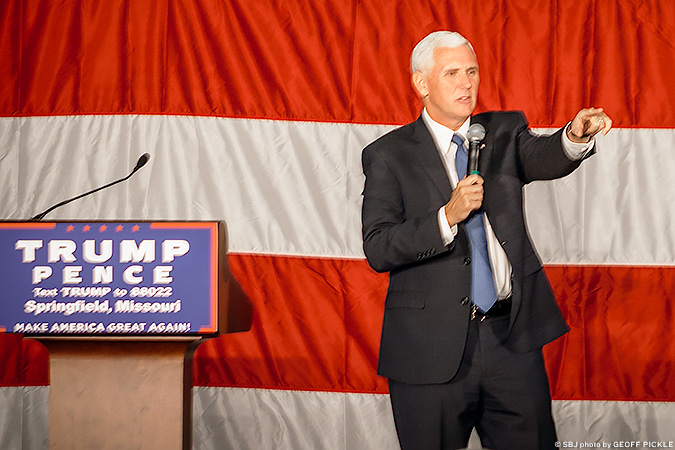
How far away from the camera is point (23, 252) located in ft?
5.34

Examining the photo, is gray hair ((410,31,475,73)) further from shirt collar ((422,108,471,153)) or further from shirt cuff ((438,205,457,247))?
shirt cuff ((438,205,457,247))

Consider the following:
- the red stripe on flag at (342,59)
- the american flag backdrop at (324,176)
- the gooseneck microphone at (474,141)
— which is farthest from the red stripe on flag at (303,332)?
the gooseneck microphone at (474,141)

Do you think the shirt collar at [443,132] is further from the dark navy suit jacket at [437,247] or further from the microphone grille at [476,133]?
the microphone grille at [476,133]

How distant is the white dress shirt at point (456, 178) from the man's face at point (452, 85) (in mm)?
28

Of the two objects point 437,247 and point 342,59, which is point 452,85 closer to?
point 437,247

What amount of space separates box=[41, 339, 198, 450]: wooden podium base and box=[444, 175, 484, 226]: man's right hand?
656 mm

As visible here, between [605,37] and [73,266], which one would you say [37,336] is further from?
[605,37]

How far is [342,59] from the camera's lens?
2.78 meters

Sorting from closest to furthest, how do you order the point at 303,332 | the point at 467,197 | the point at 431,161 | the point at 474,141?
the point at 467,197, the point at 474,141, the point at 431,161, the point at 303,332

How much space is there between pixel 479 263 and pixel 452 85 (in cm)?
44

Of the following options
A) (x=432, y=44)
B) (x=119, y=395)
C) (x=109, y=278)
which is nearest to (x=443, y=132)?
(x=432, y=44)

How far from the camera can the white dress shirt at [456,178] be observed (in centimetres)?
164

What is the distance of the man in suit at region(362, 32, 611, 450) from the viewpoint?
66.1 inches

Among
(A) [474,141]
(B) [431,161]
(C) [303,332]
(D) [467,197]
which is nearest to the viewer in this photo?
(D) [467,197]
